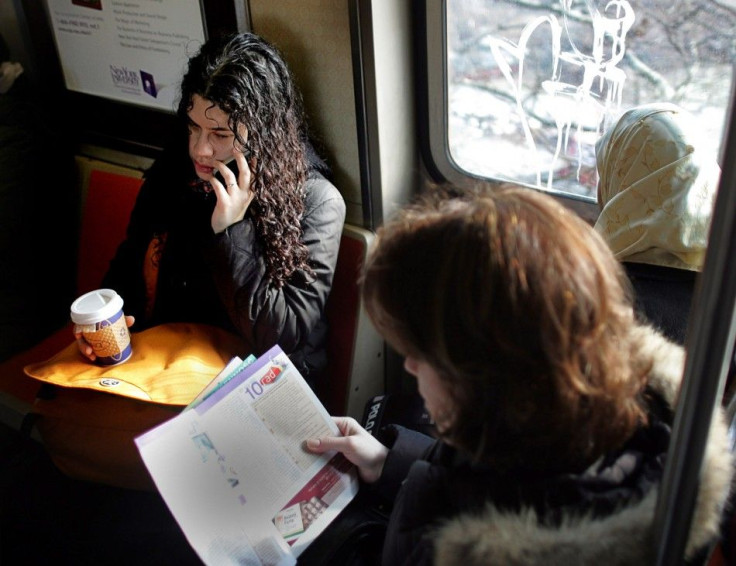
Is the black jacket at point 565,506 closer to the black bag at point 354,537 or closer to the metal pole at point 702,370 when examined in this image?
the metal pole at point 702,370

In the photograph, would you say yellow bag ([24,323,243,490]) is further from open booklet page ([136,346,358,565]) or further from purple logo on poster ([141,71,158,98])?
purple logo on poster ([141,71,158,98])

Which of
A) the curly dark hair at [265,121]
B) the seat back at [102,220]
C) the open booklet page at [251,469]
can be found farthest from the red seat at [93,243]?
the open booklet page at [251,469]

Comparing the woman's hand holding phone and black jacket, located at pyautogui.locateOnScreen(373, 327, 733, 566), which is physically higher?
the woman's hand holding phone

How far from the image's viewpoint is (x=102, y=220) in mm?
2527

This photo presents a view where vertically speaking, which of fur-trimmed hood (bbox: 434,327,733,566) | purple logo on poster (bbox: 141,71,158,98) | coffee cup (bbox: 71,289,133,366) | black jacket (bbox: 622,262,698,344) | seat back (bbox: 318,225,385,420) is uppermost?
purple logo on poster (bbox: 141,71,158,98)

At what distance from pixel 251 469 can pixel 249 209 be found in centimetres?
71

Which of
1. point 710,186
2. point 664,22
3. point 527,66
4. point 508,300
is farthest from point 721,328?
point 527,66

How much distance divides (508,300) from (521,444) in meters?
0.21

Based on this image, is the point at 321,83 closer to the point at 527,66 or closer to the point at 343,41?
the point at 343,41

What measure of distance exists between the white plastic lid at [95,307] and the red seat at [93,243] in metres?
0.65

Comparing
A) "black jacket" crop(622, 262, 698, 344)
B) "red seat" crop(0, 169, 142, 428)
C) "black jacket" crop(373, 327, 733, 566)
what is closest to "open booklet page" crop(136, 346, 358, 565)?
"black jacket" crop(373, 327, 733, 566)

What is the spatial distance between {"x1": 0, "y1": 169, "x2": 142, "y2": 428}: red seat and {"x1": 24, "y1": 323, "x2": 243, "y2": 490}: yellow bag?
51 cm

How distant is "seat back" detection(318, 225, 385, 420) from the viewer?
78.5 inches

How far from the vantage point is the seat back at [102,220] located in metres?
2.46
